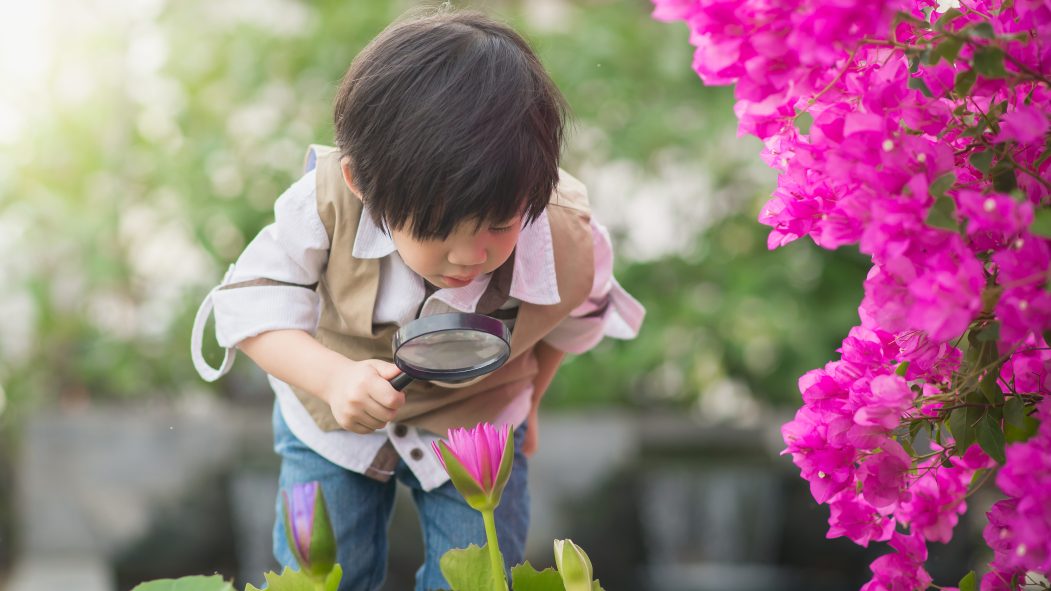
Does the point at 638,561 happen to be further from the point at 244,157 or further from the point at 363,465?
the point at 363,465

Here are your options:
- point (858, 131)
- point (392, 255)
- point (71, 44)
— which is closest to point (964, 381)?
point (858, 131)

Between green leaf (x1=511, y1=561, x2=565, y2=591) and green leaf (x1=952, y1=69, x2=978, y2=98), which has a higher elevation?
green leaf (x1=952, y1=69, x2=978, y2=98)

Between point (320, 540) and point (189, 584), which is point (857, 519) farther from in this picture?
point (189, 584)

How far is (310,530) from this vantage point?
0.98m

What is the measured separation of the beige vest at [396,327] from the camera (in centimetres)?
126

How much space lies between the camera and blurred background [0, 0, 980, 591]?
11.0 ft

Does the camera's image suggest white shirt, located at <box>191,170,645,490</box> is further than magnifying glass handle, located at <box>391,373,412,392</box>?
Yes

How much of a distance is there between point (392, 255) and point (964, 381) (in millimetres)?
618

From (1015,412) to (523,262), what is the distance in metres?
0.54

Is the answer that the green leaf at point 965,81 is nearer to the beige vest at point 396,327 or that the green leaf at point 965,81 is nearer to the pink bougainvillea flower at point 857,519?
the pink bougainvillea flower at point 857,519

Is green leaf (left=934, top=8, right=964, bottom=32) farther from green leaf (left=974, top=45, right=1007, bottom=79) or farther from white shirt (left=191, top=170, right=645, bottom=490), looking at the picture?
white shirt (left=191, top=170, right=645, bottom=490)

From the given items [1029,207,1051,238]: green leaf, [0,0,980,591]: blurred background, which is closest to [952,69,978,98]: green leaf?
[1029,207,1051,238]: green leaf

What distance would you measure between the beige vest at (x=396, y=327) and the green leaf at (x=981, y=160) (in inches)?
20.0

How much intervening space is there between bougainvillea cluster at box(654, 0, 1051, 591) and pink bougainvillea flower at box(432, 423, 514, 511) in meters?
0.27
